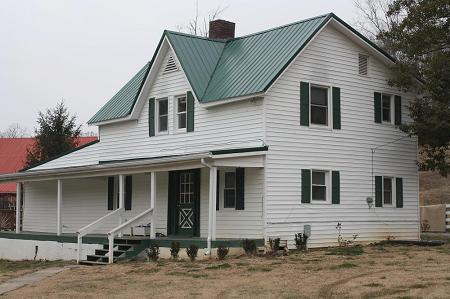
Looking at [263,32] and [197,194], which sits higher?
[263,32]

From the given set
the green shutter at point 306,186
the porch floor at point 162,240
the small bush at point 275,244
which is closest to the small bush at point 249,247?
the porch floor at point 162,240

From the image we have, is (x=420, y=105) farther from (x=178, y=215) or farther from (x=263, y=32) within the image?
(x=178, y=215)

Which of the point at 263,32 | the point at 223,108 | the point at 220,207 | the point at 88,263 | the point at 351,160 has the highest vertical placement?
the point at 263,32

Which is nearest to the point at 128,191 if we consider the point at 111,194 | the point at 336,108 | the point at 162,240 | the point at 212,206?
the point at 111,194

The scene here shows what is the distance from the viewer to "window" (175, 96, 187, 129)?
24781 millimetres

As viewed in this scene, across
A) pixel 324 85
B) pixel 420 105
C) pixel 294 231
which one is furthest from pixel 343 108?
pixel 294 231

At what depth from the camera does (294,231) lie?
21.7 meters

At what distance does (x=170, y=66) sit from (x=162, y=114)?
71.0 inches

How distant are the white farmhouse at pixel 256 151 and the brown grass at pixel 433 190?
16.9 m

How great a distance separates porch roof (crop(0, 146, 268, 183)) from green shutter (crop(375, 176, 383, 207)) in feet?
17.7

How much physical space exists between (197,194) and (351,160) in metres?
5.31

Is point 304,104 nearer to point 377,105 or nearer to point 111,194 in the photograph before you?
point 377,105

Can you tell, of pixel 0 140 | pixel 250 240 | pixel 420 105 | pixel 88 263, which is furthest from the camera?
pixel 0 140

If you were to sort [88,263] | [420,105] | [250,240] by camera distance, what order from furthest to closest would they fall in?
Answer: [420,105]
[88,263]
[250,240]
